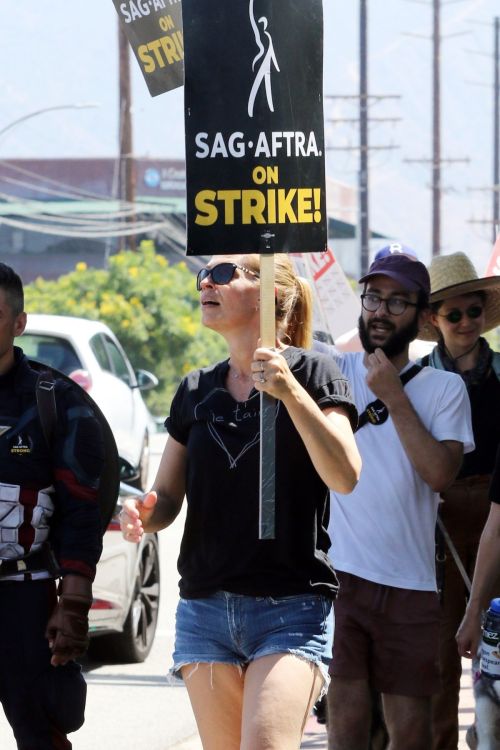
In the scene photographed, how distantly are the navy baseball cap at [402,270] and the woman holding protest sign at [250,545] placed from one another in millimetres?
1099

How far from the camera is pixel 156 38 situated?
21.3ft

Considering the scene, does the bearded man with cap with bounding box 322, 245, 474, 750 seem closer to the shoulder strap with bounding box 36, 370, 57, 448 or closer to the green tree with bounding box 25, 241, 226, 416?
the shoulder strap with bounding box 36, 370, 57, 448

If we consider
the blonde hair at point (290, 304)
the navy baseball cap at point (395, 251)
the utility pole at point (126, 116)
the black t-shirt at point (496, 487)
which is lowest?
the black t-shirt at point (496, 487)

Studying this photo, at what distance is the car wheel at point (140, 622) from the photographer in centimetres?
994

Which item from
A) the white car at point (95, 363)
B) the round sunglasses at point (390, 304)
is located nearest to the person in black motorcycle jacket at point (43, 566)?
the round sunglasses at point (390, 304)

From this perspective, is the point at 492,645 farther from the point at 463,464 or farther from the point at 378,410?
the point at 463,464

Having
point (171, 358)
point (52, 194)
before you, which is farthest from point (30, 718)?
point (52, 194)

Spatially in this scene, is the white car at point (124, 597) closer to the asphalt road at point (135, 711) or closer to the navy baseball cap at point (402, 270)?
the asphalt road at point (135, 711)

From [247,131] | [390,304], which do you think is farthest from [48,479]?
[390,304]

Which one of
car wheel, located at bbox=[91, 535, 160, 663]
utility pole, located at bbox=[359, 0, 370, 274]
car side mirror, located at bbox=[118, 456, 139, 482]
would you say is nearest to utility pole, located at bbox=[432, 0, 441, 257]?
utility pole, located at bbox=[359, 0, 370, 274]

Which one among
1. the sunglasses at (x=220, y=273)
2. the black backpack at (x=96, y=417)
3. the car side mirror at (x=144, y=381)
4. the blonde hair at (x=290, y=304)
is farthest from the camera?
the car side mirror at (x=144, y=381)

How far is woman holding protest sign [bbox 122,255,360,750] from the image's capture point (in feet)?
A: 14.8

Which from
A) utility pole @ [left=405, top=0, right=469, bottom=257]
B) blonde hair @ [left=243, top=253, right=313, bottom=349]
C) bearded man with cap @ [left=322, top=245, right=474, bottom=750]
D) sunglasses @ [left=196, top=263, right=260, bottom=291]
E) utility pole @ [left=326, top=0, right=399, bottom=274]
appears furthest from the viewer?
utility pole @ [left=405, top=0, right=469, bottom=257]

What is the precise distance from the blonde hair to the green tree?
37137 mm
